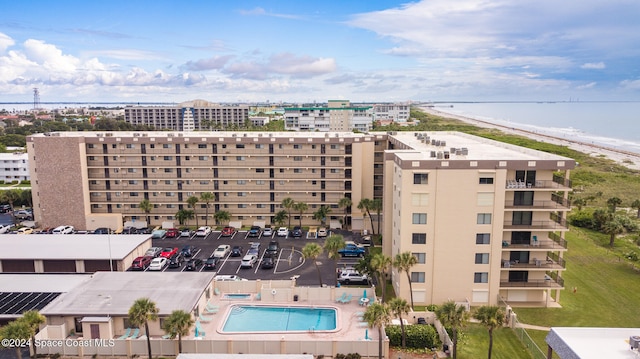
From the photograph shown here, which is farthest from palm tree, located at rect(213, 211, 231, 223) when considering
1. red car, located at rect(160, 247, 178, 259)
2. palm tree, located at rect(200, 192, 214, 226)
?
red car, located at rect(160, 247, 178, 259)

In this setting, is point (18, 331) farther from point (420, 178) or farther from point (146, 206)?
point (146, 206)

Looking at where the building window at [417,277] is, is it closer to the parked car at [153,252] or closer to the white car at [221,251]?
the white car at [221,251]

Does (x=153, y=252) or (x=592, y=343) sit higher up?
(x=592, y=343)

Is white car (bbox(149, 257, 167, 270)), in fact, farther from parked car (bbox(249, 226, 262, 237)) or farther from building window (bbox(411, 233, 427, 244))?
building window (bbox(411, 233, 427, 244))

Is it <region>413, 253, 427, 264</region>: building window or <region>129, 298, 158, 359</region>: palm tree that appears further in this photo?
<region>413, 253, 427, 264</region>: building window

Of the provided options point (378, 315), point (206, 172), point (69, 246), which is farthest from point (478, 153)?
point (69, 246)

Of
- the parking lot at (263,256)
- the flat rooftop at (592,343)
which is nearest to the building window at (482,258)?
the flat rooftop at (592,343)

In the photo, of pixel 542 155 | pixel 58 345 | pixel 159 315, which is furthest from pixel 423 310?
pixel 58 345
